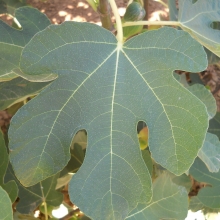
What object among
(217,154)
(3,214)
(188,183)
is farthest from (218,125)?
(3,214)

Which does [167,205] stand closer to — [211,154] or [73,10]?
[211,154]

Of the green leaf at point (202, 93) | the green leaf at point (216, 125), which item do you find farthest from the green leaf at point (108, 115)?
the green leaf at point (216, 125)

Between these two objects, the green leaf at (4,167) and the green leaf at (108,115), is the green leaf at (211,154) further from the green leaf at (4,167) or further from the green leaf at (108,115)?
the green leaf at (4,167)

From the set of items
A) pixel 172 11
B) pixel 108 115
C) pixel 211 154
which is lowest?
pixel 211 154

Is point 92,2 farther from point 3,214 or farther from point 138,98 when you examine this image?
point 3,214

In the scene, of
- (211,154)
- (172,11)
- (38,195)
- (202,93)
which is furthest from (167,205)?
(172,11)

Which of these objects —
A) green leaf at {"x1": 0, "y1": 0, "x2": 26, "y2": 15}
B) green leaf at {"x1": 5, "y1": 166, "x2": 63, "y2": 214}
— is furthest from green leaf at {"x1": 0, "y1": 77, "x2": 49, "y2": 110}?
green leaf at {"x1": 0, "y1": 0, "x2": 26, "y2": 15}
